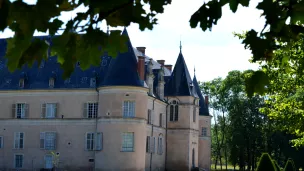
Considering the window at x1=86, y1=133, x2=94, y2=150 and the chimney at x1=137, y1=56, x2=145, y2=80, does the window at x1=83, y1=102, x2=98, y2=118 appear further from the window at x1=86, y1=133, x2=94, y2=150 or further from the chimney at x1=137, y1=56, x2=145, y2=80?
the chimney at x1=137, y1=56, x2=145, y2=80

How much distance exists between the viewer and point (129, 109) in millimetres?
40844

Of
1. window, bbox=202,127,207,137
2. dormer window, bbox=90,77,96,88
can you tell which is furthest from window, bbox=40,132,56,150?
window, bbox=202,127,207,137

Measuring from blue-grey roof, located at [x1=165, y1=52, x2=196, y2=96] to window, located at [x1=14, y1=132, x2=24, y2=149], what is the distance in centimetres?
1443

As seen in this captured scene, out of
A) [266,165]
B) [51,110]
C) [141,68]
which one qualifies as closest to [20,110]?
[51,110]

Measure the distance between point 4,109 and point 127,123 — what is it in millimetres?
11155

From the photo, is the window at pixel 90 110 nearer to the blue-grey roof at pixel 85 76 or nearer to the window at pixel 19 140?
the blue-grey roof at pixel 85 76

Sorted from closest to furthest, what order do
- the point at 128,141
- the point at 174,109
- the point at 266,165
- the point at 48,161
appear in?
1. the point at 266,165
2. the point at 128,141
3. the point at 48,161
4. the point at 174,109

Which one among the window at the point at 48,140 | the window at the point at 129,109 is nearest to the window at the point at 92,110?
the window at the point at 129,109

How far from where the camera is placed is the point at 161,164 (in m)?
48.8

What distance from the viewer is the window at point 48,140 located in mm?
42844

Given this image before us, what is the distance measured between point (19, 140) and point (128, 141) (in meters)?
9.55

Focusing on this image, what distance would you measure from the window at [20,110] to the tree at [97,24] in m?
41.5

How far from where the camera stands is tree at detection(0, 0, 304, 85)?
319 centimetres

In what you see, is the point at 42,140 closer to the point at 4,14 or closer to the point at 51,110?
Answer: the point at 51,110
